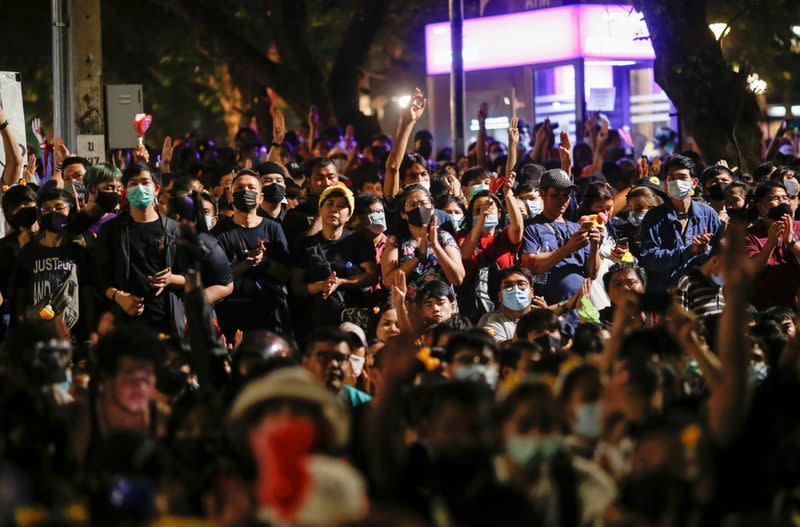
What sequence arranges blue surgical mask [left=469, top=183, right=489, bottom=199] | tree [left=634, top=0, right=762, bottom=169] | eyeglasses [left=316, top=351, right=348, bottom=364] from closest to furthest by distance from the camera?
eyeglasses [left=316, top=351, right=348, bottom=364] < blue surgical mask [left=469, top=183, right=489, bottom=199] < tree [left=634, top=0, right=762, bottom=169]

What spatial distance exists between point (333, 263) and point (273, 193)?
1.01 metres

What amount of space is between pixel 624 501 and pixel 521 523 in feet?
1.08

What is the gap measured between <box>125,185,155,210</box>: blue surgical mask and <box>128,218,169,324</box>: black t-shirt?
136mm

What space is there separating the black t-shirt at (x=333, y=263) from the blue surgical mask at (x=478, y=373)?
3.53 metres

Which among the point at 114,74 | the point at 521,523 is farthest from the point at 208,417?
the point at 114,74

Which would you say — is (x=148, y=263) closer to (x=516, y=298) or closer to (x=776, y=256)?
(x=516, y=298)

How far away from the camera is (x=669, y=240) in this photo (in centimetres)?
1121

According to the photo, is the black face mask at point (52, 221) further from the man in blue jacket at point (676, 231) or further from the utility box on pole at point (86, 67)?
the utility box on pole at point (86, 67)

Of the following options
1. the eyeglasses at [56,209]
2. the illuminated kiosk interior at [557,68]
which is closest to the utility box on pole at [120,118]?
the eyeglasses at [56,209]

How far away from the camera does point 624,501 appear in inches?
202

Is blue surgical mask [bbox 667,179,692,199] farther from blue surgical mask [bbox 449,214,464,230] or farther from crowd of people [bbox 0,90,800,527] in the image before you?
blue surgical mask [bbox 449,214,464,230]

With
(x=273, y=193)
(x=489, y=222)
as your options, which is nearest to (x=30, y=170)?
(x=273, y=193)

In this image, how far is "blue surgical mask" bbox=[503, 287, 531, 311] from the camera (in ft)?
32.9

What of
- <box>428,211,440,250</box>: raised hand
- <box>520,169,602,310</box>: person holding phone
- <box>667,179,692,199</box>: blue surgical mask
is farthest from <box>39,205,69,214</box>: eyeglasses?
<box>667,179,692,199</box>: blue surgical mask
